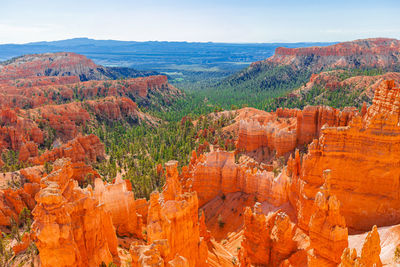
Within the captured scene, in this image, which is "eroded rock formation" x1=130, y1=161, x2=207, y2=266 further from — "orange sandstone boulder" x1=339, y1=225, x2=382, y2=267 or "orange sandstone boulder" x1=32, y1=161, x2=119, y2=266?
"orange sandstone boulder" x1=339, y1=225, x2=382, y2=267

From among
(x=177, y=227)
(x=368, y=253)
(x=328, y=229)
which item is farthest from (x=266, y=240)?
(x=368, y=253)

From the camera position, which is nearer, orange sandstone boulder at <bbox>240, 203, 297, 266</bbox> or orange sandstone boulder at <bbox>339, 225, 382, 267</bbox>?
orange sandstone boulder at <bbox>339, 225, 382, 267</bbox>

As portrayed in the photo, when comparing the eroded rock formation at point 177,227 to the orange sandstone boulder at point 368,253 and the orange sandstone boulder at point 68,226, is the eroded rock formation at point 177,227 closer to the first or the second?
the orange sandstone boulder at point 68,226

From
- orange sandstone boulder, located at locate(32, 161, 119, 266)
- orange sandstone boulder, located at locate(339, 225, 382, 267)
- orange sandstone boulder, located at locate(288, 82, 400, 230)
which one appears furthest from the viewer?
orange sandstone boulder, located at locate(288, 82, 400, 230)

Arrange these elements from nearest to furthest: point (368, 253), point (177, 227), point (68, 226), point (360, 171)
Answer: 1. point (368, 253)
2. point (68, 226)
3. point (177, 227)
4. point (360, 171)

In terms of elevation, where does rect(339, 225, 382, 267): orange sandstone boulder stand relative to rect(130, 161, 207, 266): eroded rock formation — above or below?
above

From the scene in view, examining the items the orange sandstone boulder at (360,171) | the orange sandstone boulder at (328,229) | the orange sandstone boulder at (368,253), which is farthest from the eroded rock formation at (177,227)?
the orange sandstone boulder at (360,171)

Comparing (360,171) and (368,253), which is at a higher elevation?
(368,253)

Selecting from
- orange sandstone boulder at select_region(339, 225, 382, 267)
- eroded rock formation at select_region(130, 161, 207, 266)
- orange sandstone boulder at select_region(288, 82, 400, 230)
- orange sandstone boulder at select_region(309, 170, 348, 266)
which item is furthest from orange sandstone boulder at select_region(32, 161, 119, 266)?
orange sandstone boulder at select_region(288, 82, 400, 230)

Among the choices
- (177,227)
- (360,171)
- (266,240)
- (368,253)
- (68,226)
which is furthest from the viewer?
(360,171)

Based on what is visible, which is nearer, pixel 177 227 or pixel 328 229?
pixel 328 229

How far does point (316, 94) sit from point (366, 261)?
9123cm

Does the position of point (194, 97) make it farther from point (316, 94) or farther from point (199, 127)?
point (199, 127)

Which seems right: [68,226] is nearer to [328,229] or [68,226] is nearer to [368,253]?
[328,229]
